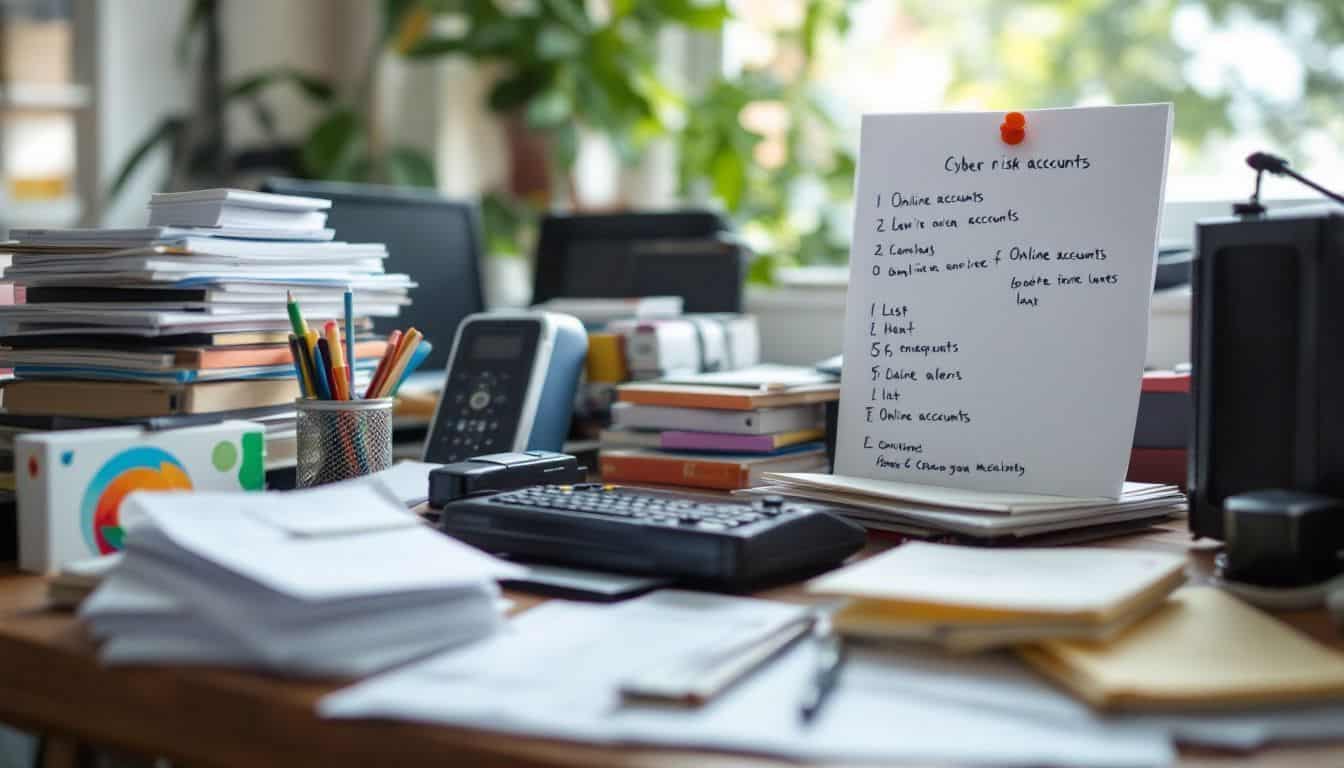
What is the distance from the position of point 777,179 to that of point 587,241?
64 centimetres

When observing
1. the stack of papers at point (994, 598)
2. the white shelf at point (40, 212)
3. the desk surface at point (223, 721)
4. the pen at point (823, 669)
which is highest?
the white shelf at point (40, 212)

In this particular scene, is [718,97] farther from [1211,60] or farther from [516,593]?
[516,593]

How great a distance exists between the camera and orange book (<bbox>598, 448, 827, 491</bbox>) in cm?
126

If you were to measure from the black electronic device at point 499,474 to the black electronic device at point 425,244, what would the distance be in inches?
22.0

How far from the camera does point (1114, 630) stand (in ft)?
2.36

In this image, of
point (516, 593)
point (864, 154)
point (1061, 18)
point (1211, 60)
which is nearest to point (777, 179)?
point (1061, 18)

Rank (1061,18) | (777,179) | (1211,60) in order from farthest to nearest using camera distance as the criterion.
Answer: (777,179), (1061,18), (1211,60)

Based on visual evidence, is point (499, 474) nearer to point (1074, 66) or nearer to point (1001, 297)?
point (1001, 297)

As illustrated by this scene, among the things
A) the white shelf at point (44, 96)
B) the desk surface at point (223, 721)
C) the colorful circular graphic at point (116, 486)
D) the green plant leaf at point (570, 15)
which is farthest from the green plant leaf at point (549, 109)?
the desk surface at point (223, 721)

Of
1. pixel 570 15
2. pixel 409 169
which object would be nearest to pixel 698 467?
pixel 570 15

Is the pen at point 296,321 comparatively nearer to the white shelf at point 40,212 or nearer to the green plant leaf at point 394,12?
the green plant leaf at point 394,12

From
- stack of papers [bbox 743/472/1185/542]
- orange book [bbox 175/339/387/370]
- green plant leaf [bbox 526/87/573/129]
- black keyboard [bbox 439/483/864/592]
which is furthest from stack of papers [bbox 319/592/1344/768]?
green plant leaf [bbox 526/87/573/129]

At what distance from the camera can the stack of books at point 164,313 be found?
111 cm

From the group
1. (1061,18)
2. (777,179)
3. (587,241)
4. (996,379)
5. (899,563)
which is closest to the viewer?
(899,563)
